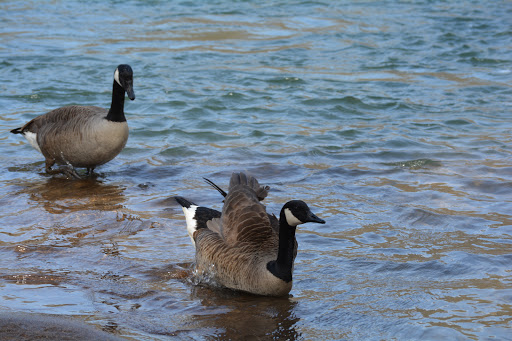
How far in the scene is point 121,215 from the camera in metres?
7.87

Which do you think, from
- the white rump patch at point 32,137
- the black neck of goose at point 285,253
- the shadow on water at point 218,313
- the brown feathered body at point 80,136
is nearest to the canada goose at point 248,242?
the black neck of goose at point 285,253

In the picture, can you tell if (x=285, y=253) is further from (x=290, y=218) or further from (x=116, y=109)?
(x=116, y=109)

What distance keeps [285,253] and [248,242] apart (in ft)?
1.91

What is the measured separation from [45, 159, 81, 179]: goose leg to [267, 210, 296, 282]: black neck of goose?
14.9 ft

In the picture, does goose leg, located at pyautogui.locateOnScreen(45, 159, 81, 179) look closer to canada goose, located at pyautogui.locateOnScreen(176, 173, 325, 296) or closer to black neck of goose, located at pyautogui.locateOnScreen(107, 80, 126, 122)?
black neck of goose, located at pyautogui.locateOnScreen(107, 80, 126, 122)

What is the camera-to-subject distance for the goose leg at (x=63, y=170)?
9555mm

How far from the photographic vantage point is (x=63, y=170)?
9633 mm

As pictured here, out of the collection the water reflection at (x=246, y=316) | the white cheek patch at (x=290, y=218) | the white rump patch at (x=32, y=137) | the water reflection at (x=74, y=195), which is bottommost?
the water reflection at (x=74, y=195)

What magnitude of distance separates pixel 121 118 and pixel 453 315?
536 cm

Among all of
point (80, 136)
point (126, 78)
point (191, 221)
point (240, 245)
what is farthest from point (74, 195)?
point (240, 245)

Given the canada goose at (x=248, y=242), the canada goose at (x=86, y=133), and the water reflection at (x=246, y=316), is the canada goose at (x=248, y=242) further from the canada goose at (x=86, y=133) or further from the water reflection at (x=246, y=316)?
the canada goose at (x=86, y=133)

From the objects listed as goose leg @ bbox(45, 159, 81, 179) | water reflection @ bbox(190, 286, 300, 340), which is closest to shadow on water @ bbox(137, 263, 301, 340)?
water reflection @ bbox(190, 286, 300, 340)

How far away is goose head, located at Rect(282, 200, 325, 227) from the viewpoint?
561cm

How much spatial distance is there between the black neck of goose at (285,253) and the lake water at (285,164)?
0.24m
